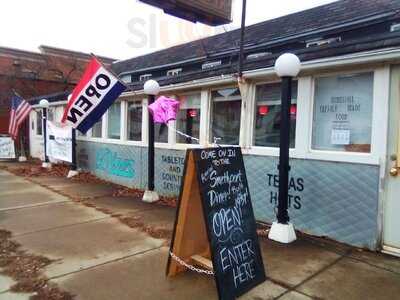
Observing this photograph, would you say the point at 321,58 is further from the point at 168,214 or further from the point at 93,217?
the point at 93,217

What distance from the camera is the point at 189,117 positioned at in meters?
7.49

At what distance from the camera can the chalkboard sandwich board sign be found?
3.43 metres

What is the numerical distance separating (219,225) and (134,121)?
6.00 metres

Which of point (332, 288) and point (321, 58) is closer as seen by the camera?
point (332, 288)

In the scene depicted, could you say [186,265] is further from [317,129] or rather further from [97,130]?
[97,130]

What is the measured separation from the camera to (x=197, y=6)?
579cm

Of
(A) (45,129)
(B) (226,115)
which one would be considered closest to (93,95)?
(B) (226,115)

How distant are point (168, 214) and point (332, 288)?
3326 mm

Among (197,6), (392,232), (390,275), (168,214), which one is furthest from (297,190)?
(197,6)

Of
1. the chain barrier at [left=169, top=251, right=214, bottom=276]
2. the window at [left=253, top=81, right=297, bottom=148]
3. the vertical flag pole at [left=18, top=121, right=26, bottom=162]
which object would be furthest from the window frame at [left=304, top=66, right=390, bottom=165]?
the vertical flag pole at [left=18, top=121, right=26, bottom=162]

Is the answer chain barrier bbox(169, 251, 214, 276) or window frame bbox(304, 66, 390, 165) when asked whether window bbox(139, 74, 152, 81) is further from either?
chain barrier bbox(169, 251, 214, 276)

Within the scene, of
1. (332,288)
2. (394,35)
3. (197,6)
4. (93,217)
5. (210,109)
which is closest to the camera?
(332,288)

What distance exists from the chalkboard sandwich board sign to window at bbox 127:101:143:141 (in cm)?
511

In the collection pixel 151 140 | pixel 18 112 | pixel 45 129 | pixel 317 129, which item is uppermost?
pixel 18 112
